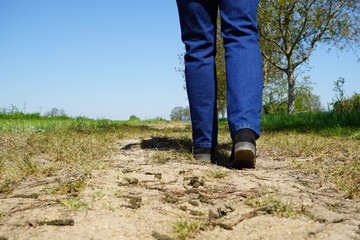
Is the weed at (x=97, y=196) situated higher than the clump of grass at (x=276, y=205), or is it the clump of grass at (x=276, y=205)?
the weed at (x=97, y=196)

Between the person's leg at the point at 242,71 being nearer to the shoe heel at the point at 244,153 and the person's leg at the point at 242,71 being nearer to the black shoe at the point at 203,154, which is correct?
the shoe heel at the point at 244,153

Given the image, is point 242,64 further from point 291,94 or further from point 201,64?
point 291,94

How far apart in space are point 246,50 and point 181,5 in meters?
0.67

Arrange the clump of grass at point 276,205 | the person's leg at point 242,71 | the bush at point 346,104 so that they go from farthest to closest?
the bush at point 346,104 → the person's leg at point 242,71 → the clump of grass at point 276,205

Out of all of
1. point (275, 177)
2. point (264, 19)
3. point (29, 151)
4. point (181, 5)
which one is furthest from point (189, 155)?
point (264, 19)

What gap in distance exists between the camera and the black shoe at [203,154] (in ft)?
9.13

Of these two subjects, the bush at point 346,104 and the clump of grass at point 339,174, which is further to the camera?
the bush at point 346,104

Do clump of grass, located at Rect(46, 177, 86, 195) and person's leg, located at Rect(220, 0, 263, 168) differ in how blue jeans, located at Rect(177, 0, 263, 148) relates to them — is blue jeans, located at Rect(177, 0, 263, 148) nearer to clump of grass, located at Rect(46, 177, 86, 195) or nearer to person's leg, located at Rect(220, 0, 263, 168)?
person's leg, located at Rect(220, 0, 263, 168)

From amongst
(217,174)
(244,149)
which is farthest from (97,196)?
(244,149)

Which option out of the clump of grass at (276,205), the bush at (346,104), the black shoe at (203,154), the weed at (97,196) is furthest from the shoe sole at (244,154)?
the bush at (346,104)

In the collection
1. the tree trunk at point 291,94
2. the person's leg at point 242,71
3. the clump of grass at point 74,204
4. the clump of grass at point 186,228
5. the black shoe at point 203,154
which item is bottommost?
the clump of grass at point 186,228

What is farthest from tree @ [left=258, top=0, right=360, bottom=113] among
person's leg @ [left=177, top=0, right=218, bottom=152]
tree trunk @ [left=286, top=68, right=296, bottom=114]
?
person's leg @ [left=177, top=0, right=218, bottom=152]

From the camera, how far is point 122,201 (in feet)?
5.27

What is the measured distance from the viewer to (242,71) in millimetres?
2574
